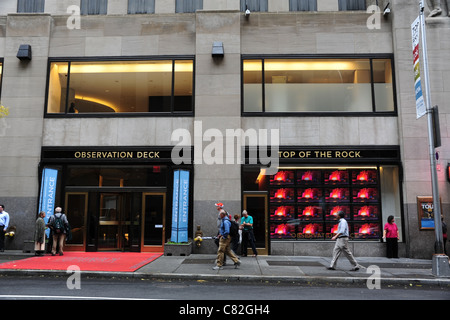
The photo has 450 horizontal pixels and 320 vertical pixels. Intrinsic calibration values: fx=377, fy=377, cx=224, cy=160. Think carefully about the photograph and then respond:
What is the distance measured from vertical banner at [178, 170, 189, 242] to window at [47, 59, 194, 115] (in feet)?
10.1

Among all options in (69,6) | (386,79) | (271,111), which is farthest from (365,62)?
(69,6)

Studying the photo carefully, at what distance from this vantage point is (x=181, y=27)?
17016 mm

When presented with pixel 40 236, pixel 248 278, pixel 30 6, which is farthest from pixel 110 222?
pixel 30 6

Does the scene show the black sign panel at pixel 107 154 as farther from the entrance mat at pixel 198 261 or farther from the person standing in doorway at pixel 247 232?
the entrance mat at pixel 198 261

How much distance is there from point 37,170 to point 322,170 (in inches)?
485

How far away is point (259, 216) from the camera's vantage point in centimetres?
1591

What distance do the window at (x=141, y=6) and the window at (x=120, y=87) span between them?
2.58 metres

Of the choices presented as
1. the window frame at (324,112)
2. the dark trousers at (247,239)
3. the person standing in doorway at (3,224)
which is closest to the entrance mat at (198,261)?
the dark trousers at (247,239)

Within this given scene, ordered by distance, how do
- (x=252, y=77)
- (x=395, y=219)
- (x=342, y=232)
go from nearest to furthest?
(x=342, y=232) → (x=395, y=219) → (x=252, y=77)

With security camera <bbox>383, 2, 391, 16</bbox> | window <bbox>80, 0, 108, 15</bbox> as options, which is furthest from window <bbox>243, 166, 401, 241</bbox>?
window <bbox>80, 0, 108, 15</bbox>
